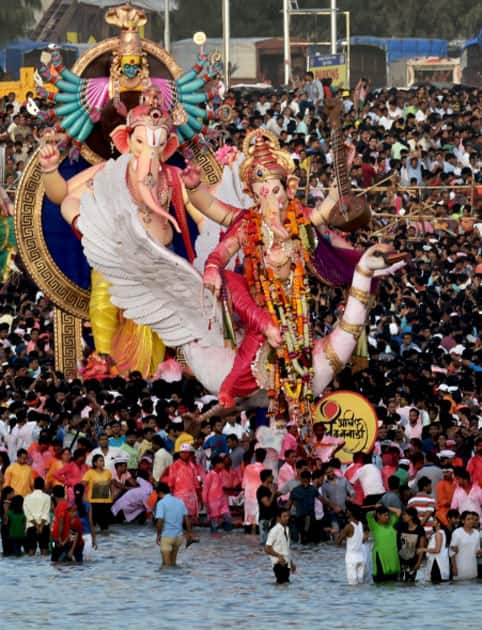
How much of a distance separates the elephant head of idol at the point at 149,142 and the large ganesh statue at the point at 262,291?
122 centimetres

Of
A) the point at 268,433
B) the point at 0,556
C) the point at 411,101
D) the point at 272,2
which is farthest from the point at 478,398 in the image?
the point at 272,2

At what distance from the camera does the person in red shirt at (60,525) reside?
73.5 ft

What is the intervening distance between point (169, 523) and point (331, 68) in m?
26.5

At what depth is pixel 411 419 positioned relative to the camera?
88.6 feet

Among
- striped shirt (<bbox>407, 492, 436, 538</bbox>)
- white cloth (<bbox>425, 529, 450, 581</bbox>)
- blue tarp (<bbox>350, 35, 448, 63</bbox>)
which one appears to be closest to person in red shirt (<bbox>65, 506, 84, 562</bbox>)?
striped shirt (<bbox>407, 492, 436, 538</bbox>)

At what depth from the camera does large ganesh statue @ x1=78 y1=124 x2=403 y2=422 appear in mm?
26094

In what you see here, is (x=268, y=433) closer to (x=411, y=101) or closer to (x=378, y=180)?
(x=378, y=180)

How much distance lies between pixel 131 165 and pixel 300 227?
3160mm

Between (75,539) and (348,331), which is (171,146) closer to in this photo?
(348,331)

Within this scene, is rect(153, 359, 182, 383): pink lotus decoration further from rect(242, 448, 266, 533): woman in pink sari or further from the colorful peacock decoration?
rect(242, 448, 266, 533): woman in pink sari

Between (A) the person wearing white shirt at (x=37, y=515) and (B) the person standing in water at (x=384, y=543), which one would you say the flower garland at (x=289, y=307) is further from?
(B) the person standing in water at (x=384, y=543)

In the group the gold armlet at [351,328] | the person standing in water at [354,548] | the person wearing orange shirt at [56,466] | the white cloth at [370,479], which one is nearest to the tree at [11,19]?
the gold armlet at [351,328]

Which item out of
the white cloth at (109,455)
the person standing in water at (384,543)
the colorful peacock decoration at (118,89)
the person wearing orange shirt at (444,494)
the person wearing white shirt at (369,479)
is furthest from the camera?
the colorful peacock decoration at (118,89)

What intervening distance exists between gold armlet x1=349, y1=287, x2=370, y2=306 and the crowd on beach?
4.41 ft
